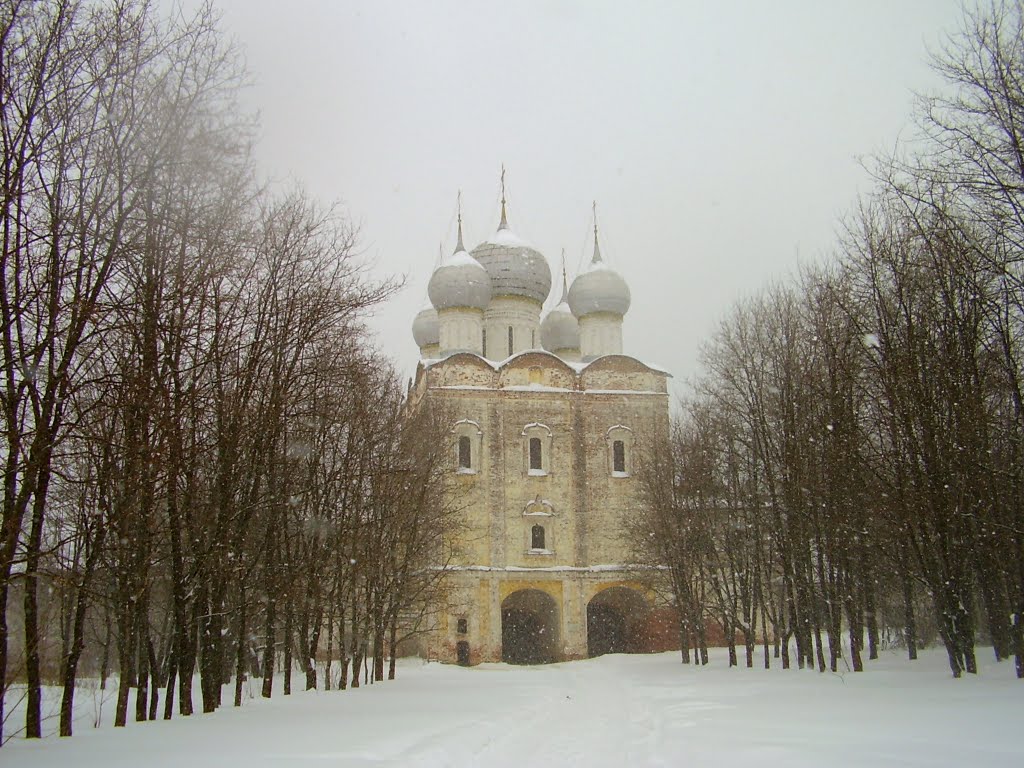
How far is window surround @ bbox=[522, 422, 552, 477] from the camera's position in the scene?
34125 millimetres

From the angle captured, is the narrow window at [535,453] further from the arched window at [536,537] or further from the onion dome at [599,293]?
the onion dome at [599,293]

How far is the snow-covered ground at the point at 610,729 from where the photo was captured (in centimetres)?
823

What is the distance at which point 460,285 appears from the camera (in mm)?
36438

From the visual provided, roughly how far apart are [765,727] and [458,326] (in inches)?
1071

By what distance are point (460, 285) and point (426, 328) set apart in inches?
256

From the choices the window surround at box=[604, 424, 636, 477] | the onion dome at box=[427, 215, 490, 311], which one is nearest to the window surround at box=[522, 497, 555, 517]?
the window surround at box=[604, 424, 636, 477]

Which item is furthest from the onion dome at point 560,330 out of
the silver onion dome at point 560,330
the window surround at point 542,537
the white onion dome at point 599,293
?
the window surround at point 542,537

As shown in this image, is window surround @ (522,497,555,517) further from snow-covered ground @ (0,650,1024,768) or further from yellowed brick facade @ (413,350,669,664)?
snow-covered ground @ (0,650,1024,768)

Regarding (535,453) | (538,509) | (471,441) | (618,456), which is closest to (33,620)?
(471,441)

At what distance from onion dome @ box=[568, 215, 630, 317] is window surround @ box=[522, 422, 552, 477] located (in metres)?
5.63

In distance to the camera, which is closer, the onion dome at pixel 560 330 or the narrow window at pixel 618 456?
the narrow window at pixel 618 456

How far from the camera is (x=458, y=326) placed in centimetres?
3662

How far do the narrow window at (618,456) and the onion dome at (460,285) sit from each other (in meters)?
7.37

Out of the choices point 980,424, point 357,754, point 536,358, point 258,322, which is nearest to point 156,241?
point 258,322
